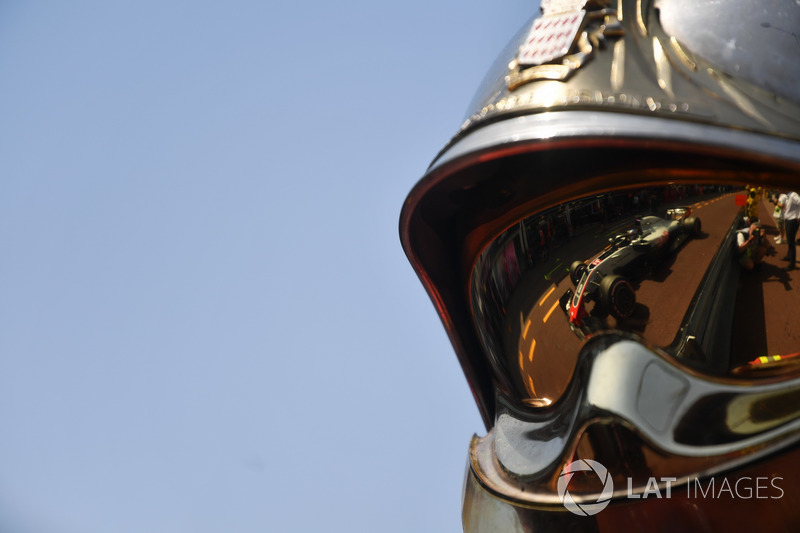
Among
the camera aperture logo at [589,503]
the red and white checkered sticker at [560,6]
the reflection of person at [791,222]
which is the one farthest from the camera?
the red and white checkered sticker at [560,6]

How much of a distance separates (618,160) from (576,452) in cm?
53

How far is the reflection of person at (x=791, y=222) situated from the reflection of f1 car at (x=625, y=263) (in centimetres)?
14

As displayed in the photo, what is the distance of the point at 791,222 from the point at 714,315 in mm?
194

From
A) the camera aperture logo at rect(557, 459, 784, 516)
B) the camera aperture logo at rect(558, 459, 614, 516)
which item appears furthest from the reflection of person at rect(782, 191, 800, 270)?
the camera aperture logo at rect(558, 459, 614, 516)

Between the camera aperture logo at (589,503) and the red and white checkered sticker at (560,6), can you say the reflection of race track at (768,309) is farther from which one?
the red and white checkered sticker at (560,6)

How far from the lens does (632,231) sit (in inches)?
54.4

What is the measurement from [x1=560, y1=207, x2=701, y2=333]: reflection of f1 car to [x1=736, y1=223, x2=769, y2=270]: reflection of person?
0.07 m

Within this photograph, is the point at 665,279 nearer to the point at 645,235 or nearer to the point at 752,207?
the point at 645,235

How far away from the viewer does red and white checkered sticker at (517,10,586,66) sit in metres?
1.42

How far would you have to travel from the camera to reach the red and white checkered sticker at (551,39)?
1421 millimetres

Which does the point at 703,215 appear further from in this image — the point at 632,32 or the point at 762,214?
the point at 632,32

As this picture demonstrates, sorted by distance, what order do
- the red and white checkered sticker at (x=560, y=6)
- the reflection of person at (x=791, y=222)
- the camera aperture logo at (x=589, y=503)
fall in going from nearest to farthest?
the reflection of person at (x=791, y=222) → the camera aperture logo at (x=589, y=503) → the red and white checkered sticker at (x=560, y=6)

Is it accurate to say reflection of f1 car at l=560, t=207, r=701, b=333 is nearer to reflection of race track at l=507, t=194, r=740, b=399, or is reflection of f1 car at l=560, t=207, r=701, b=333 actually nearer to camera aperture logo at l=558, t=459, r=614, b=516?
reflection of race track at l=507, t=194, r=740, b=399

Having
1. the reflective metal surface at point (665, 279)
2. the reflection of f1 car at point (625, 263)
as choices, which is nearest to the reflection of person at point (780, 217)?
the reflective metal surface at point (665, 279)
